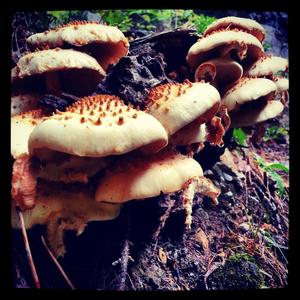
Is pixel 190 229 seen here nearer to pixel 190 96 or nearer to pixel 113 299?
pixel 113 299

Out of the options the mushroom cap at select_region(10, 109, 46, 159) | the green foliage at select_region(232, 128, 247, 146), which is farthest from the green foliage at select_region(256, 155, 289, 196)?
the mushroom cap at select_region(10, 109, 46, 159)

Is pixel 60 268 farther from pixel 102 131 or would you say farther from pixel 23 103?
pixel 23 103

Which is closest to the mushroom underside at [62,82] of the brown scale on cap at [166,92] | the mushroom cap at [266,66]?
the brown scale on cap at [166,92]

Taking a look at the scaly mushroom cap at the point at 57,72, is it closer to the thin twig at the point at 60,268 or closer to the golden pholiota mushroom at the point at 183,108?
the golden pholiota mushroom at the point at 183,108

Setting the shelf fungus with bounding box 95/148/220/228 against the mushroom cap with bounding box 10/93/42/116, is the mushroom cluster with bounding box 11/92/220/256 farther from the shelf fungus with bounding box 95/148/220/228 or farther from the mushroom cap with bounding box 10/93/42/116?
the mushroom cap with bounding box 10/93/42/116

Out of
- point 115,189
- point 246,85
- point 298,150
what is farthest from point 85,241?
point 298,150
